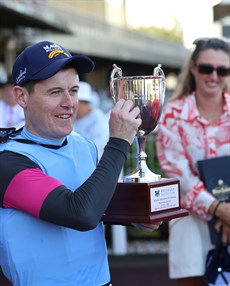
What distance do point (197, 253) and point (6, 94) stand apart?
4.71 meters

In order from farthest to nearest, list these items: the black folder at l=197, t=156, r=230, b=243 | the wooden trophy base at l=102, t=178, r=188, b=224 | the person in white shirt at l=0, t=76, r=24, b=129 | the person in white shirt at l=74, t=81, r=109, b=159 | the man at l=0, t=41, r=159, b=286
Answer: the person in white shirt at l=0, t=76, r=24, b=129
the person in white shirt at l=74, t=81, r=109, b=159
the black folder at l=197, t=156, r=230, b=243
the wooden trophy base at l=102, t=178, r=188, b=224
the man at l=0, t=41, r=159, b=286

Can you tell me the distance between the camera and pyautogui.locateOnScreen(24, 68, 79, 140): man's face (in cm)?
220

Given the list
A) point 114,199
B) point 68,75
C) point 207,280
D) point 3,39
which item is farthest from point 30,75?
point 3,39

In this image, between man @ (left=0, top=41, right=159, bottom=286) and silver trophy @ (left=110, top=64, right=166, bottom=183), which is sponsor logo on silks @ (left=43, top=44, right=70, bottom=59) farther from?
silver trophy @ (left=110, top=64, right=166, bottom=183)

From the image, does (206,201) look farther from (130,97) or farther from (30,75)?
(30,75)

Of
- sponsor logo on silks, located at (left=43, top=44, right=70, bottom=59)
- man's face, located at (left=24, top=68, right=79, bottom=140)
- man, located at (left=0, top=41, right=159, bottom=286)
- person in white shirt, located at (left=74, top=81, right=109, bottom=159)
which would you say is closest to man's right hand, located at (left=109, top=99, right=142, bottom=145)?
man, located at (left=0, top=41, right=159, bottom=286)

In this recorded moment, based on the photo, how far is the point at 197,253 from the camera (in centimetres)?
343

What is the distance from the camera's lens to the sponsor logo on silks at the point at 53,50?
2.22 metres

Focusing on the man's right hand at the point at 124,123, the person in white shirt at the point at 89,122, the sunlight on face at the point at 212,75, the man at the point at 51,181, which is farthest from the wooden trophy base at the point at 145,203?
the person in white shirt at the point at 89,122

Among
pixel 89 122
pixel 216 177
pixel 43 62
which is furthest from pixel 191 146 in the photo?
pixel 89 122

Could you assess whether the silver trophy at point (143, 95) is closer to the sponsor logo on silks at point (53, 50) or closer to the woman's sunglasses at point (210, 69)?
the sponsor logo on silks at point (53, 50)

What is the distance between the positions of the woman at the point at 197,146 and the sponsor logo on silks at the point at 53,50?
4.43 ft

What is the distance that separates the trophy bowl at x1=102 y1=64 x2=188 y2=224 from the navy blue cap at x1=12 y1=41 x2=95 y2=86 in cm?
23

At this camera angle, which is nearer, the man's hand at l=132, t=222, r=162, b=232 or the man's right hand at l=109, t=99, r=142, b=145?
the man's right hand at l=109, t=99, r=142, b=145
